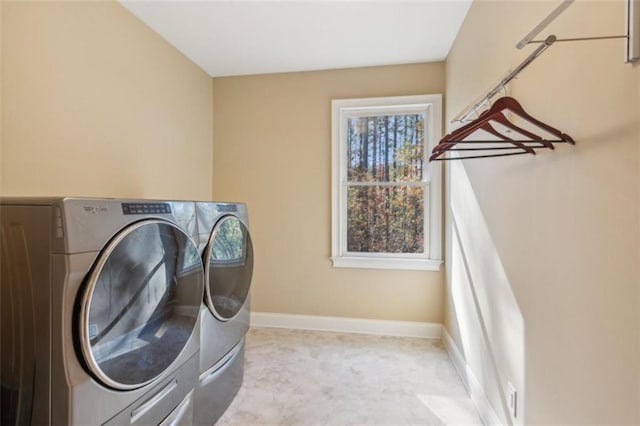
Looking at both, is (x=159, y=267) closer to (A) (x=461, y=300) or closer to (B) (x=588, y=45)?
(B) (x=588, y=45)

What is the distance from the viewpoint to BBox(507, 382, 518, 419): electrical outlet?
1323mm

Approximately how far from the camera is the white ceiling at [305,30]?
1993mm

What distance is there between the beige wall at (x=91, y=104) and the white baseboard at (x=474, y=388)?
2.48m

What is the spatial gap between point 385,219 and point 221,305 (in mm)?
1711

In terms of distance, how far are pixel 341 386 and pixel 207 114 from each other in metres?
2.63

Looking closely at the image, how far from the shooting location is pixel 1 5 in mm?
1344

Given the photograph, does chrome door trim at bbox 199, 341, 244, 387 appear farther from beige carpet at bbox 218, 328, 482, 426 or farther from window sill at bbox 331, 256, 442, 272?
window sill at bbox 331, 256, 442, 272

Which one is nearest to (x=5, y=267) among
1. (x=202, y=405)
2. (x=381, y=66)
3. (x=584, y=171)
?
(x=202, y=405)

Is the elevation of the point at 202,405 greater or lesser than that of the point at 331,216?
lesser

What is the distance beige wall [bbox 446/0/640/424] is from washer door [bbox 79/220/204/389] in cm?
141

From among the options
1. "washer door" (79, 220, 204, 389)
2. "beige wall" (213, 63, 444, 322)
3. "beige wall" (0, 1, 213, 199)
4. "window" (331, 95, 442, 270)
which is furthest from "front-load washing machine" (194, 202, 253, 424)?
"window" (331, 95, 442, 270)

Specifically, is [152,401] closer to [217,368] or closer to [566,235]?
[217,368]

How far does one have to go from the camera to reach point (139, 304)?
110cm

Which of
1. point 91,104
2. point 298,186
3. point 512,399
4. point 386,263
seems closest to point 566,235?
point 512,399
